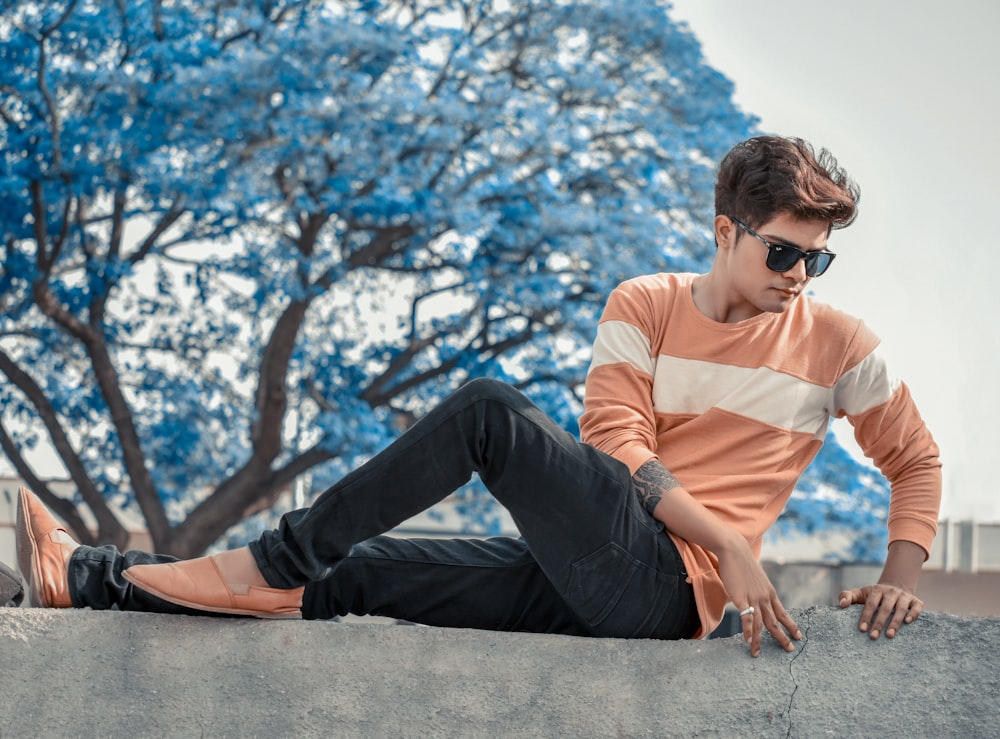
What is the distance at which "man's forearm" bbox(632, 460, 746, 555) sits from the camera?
1878mm

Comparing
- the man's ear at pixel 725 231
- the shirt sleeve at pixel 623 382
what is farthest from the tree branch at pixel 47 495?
the man's ear at pixel 725 231

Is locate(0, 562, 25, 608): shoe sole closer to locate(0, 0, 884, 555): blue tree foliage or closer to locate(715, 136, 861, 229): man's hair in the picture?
locate(715, 136, 861, 229): man's hair

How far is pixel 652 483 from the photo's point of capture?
1.96 metres

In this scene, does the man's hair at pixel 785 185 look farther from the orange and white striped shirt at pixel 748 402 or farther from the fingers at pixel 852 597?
the fingers at pixel 852 597

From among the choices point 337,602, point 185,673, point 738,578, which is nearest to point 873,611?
point 738,578

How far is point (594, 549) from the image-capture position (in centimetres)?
190

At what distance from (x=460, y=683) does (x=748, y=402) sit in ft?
2.38

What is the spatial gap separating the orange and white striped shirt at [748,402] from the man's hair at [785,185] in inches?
8.2

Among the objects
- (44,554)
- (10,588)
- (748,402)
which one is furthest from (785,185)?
(10,588)

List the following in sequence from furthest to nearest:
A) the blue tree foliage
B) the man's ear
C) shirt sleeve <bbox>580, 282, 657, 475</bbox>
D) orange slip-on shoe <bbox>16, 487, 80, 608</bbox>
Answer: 1. the blue tree foliage
2. the man's ear
3. shirt sleeve <bbox>580, 282, 657, 475</bbox>
4. orange slip-on shoe <bbox>16, 487, 80, 608</bbox>

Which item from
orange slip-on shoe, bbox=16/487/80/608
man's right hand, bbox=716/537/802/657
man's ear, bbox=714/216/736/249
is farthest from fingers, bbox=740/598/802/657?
orange slip-on shoe, bbox=16/487/80/608

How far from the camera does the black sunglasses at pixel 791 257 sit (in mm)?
2053

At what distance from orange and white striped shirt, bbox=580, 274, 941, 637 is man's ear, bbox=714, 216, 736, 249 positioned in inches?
5.2

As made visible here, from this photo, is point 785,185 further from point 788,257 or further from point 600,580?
point 600,580
